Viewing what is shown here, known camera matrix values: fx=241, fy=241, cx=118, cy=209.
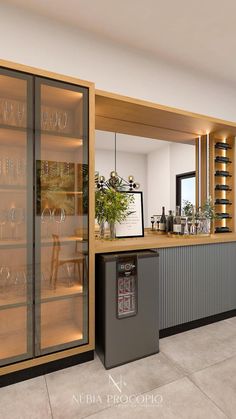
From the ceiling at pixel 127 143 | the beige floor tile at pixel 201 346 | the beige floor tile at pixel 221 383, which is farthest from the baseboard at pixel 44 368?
the ceiling at pixel 127 143

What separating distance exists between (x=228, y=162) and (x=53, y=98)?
2.39 m

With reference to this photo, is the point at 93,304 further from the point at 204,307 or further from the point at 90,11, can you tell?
the point at 90,11

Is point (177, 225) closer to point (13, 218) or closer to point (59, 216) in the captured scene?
point (59, 216)

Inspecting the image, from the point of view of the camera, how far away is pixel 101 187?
Result: 2.53m

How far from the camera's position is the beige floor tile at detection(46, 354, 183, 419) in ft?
4.96

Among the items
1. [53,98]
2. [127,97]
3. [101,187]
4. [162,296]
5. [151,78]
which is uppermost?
[151,78]

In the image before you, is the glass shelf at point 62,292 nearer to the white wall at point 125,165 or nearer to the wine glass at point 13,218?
the wine glass at point 13,218

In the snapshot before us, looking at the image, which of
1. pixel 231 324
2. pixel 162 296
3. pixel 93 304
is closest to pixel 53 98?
pixel 93 304

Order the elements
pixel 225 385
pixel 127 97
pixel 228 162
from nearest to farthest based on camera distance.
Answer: pixel 225 385 < pixel 127 97 < pixel 228 162

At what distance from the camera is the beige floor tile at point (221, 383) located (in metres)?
1.52

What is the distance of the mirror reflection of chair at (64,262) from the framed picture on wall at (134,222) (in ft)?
1.92

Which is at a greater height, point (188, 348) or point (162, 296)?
point (162, 296)

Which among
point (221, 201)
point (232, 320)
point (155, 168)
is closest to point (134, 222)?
point (155, 168)

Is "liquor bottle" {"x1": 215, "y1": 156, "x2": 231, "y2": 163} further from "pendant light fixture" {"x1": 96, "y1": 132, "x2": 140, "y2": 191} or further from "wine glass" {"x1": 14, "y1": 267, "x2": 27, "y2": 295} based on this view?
"wine glass" {"x1": 14, "y1": 267, "x2": 27, "y2": 295}
